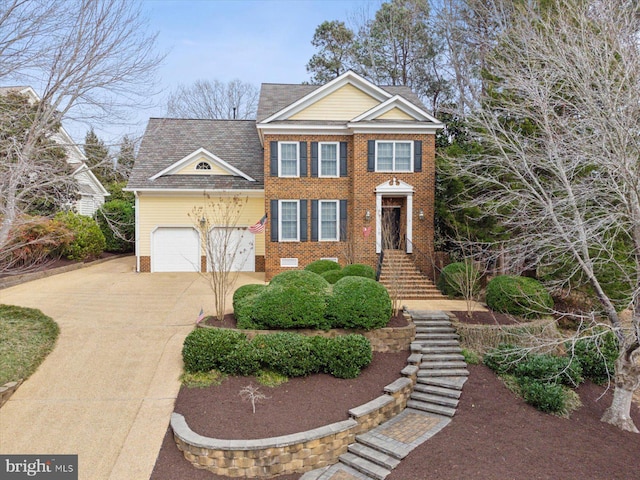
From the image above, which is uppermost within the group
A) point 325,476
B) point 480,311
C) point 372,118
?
point 372,118

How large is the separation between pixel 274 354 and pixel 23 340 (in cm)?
582

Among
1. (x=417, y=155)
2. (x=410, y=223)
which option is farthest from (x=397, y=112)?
(x=410, y=223)

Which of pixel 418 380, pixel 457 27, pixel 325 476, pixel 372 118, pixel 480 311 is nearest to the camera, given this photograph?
pixel 325 476

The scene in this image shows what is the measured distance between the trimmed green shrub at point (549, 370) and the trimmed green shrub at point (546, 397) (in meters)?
0.27

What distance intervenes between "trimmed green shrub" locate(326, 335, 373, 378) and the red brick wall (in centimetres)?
696

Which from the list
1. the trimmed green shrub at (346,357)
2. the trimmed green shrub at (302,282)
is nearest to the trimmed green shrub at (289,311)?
the trimmed green shrub at (302,282)

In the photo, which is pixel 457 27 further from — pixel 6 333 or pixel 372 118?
pixel 6 333

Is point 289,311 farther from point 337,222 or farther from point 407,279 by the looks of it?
point 337,222

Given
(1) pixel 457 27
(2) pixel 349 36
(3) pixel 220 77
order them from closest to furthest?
(1) pixel 457 27 < (2) pixel 349 36 < (3) pixel 220 77

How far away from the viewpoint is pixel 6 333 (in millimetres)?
8797

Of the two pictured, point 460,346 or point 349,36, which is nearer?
point 460,346

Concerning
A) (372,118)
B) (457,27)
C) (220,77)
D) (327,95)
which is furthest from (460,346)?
(220,77)

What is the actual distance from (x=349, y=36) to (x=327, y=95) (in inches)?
602

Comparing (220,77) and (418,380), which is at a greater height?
(220,77)
